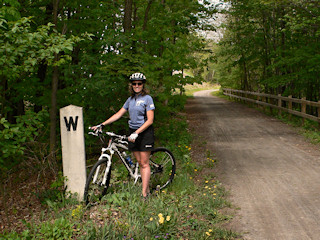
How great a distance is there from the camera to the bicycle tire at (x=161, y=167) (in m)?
6.17

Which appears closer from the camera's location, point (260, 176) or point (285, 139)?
point (260, 176)

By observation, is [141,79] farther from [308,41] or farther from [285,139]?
[308,41]

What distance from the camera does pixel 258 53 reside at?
2297cm

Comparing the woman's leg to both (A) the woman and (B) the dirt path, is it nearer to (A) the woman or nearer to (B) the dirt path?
(A) the woman

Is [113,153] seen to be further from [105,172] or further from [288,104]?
[288,104]

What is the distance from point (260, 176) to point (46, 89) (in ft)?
19.4

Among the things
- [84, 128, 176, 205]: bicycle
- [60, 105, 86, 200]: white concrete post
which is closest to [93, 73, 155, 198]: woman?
[84, 128, 176, 205]: bicycle

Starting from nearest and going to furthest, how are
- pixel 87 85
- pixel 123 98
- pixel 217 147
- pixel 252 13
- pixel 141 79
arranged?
pixel 141 79 → pixel 87 85 → pixel 123 98 → pixel 217 147 → pixel 252 13

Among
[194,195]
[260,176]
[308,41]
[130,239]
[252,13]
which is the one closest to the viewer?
[130,239]

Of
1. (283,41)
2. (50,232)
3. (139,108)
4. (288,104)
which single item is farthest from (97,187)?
(283,41)

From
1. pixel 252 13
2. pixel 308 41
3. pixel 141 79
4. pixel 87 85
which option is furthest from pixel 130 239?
pixel 252 13

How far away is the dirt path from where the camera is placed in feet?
15.6

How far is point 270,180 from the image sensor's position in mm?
6824

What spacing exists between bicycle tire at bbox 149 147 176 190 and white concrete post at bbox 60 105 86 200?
1388 mm
